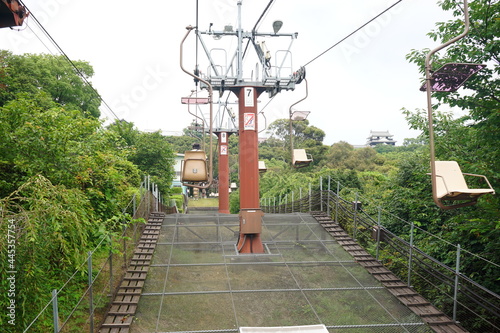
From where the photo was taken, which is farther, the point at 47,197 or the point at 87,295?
the point at 87,295

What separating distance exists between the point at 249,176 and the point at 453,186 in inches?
211

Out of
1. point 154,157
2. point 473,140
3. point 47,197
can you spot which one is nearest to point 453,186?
point 473,140

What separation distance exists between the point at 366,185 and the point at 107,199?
543 inches

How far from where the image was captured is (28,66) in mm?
18781

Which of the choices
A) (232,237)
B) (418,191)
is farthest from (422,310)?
(232,237)

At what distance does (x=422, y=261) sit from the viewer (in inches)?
262

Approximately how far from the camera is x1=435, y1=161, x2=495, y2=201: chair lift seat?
166 inches

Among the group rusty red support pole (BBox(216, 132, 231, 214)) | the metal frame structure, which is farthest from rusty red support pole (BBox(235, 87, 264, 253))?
rusty red support pole (BBox(216, 132, 231, 214))

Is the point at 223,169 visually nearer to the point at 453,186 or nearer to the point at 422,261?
the point at 422,261

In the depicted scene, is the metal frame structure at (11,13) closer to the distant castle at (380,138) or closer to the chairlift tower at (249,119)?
the chairlift tower at (249,119)

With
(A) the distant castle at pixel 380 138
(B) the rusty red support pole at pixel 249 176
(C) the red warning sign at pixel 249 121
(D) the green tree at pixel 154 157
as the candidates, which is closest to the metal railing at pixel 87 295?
(B) the rusty red support pole at pixel 249 176

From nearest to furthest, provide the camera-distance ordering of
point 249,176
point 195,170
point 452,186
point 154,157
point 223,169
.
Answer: point 452,186
point 249,176
point 195,170
point 154,157
point 223,169

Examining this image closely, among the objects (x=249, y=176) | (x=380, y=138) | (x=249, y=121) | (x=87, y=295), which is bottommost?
(x=87, y=295)

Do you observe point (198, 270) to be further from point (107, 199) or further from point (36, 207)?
point (36, 207)
